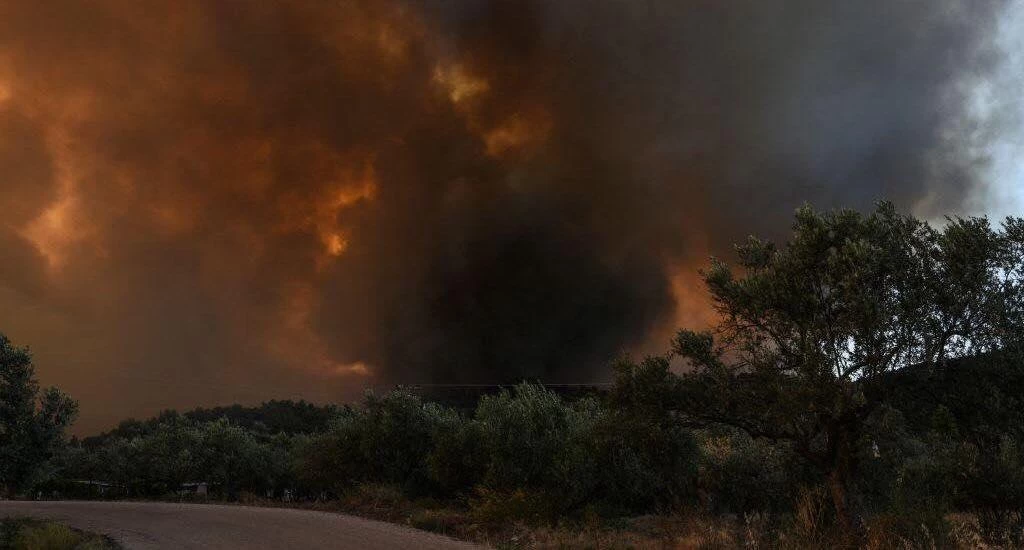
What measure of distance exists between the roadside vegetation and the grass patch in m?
10.1

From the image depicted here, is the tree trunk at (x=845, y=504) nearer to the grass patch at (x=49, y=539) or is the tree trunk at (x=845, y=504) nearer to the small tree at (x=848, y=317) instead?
the small tree at (x=848, y=317)

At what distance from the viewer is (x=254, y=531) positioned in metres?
21.9

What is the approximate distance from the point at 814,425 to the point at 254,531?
19031mm

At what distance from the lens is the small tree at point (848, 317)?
50.7 ft

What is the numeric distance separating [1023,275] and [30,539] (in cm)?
3290

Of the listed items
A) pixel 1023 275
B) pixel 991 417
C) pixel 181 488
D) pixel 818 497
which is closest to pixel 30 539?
pixel 818 497

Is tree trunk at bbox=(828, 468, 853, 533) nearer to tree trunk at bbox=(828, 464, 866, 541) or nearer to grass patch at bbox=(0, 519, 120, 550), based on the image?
tree trunk at bbox=(828, 464, 866, 541)

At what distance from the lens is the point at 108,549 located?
19172mm

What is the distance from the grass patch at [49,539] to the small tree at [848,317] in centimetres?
2071

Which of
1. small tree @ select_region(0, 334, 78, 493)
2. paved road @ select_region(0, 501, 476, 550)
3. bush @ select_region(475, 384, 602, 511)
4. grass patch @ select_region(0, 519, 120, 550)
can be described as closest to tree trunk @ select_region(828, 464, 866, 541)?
bush @ select_region(475, 384, 602, 511)

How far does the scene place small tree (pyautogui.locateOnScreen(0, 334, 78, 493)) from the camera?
105 ft

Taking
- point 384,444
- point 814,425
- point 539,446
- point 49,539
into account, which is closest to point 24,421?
point 49,539

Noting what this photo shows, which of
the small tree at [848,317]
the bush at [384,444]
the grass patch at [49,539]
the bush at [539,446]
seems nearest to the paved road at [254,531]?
the grass patch at [49,539]

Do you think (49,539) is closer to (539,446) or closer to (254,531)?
(254,531)
